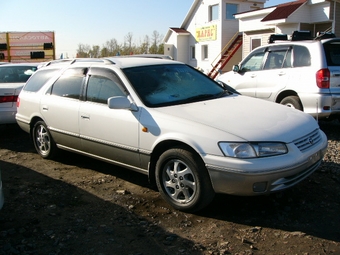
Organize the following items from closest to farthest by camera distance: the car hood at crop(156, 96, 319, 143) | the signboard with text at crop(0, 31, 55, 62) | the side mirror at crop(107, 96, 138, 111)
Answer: the car hood at crop(156, 96, 319, 143) < the side mirror at crop(107, 96, 138, 111) < the signboard with text at crop(0, 31, 55, 62)

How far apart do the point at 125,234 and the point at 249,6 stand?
25.9m

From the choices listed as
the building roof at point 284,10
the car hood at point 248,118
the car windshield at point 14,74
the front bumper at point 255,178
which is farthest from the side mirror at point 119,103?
the building roof at point 284,10

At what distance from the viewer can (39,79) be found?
259 inches

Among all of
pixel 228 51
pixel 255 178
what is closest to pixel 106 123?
pixel 255 178

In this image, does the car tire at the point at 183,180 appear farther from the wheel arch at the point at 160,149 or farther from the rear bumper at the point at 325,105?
the rear bumper at the point at 325,105

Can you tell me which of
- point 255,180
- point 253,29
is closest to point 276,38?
point 255,180

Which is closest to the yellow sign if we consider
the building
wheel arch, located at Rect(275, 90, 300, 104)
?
the building

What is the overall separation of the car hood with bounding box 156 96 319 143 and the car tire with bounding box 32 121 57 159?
8.13 feet

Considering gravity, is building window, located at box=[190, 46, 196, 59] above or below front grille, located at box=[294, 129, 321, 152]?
above

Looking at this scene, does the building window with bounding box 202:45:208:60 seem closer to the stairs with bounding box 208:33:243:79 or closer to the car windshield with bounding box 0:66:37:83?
the stairs with bounding box 208:33:243:79

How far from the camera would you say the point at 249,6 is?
89.2 feet

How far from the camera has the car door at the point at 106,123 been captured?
15.4 ft

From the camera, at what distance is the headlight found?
12.4 feet

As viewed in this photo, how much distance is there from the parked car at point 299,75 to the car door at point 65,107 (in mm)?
4209
